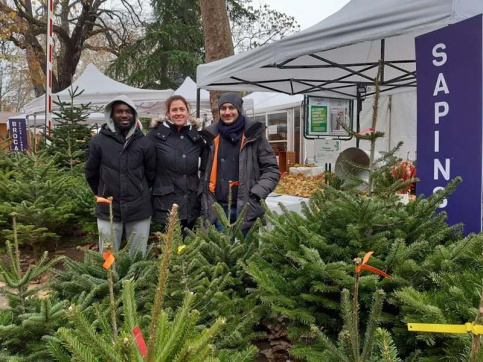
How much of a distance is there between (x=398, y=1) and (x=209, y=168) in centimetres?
183

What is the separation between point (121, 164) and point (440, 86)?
225 centimetres

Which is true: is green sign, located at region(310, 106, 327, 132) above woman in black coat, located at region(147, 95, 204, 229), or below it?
above

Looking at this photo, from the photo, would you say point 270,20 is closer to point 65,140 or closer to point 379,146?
point 379,146

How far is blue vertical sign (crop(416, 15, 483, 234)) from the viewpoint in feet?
7.46

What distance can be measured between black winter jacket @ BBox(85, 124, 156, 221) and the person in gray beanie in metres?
0.51

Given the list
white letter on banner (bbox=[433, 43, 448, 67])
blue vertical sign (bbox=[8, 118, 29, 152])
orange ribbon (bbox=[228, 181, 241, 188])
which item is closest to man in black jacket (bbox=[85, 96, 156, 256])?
orange ribbon (bbox=[228, 181, 241, 188])

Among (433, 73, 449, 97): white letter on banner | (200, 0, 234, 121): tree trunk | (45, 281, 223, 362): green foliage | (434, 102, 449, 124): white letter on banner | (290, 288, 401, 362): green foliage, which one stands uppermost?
(200, 0, 234, 121): tree trunk

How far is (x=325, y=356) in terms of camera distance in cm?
167

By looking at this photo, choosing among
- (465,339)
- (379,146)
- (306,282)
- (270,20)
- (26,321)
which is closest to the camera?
(465,339)

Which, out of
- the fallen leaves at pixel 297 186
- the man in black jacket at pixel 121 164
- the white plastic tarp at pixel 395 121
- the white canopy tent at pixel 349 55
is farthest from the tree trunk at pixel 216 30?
the man in black jacket at pixel 121 164

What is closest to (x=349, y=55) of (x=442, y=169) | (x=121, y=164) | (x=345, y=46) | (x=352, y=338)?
(x=345, y=46)

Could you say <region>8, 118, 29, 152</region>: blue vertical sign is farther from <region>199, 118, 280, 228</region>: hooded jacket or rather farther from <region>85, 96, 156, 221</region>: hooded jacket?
<region>199, 118, 280, 228</region>: hooded jacket

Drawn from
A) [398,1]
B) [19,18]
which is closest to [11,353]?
[398,1]

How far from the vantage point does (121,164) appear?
322 centimetres
